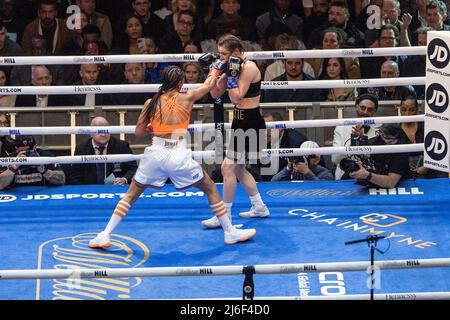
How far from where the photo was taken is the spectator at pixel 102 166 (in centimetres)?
1020

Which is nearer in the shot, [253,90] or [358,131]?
[253,90]

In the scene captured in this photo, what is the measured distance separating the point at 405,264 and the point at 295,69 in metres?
4.47

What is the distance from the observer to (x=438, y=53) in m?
8.96

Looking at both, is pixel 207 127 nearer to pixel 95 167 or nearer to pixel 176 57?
pixel 176 57

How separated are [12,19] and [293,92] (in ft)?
11.4

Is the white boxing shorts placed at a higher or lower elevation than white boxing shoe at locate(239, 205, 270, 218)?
higher

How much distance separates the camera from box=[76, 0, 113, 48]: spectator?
39.8ft

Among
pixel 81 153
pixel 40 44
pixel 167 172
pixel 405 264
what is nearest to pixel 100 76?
pixel 40 44

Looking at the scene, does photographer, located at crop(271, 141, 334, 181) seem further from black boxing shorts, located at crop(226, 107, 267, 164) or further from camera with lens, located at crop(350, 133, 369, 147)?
black boxing shorts, located at crop(226, 107, 267, 164)

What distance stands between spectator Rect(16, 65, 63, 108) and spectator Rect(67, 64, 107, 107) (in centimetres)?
16

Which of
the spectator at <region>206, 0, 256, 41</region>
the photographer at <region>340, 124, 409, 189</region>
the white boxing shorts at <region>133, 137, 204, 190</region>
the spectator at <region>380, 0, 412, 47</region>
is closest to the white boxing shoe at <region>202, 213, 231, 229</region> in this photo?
the white boxing shorts at <region>133, 137, 204, 190</region>

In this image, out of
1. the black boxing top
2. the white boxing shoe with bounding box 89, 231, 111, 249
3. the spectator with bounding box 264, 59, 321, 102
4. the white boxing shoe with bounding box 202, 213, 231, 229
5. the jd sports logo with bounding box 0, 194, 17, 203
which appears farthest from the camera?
the spectator with bounding box 264, 59, 321, 102

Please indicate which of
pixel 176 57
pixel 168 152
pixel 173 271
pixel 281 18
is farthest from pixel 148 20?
pixel 173 271

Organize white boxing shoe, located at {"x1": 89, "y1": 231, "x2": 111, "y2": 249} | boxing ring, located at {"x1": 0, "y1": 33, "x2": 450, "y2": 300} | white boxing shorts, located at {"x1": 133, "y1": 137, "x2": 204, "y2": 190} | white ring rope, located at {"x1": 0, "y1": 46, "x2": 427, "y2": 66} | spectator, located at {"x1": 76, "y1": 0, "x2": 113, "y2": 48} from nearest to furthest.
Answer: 1. boxing ring, located at {"x1": 0, "y1": 33, "x2": 450, "y2": 300}
2. white boxing shorts, located at {"x1": 133, "y1": 137, "x2": 204, "y2": 190}
3. white boxing shoe, located at {"x1": 89, "y1": 231, "x2": 111, "y2": 249}
4. white ring rope, located at {"x1": 0, "y1": 46, "x2": 427, "y2": 66}
5. spectator, located at {"x1": 76, "y1": 0, "x2": 113, "y2": 48}
